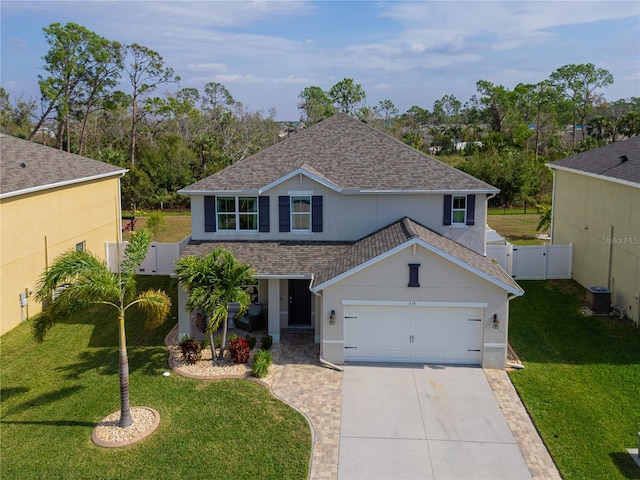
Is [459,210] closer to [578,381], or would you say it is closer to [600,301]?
[600,301]

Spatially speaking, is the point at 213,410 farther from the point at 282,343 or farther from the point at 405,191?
the point at 405,191

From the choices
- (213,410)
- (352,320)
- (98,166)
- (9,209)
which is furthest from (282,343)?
(98,166)

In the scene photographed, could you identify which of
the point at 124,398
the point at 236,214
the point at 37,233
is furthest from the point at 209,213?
the point at 124,398

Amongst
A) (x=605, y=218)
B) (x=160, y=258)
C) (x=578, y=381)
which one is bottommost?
(x=578, y=381)

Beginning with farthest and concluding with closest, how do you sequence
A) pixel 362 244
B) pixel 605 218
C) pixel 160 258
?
pixel 160 258, pixel 605 218, pixel 362 244

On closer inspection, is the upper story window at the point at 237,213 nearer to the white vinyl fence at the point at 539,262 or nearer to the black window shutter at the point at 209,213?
the black window shutter at the point at 209,213
